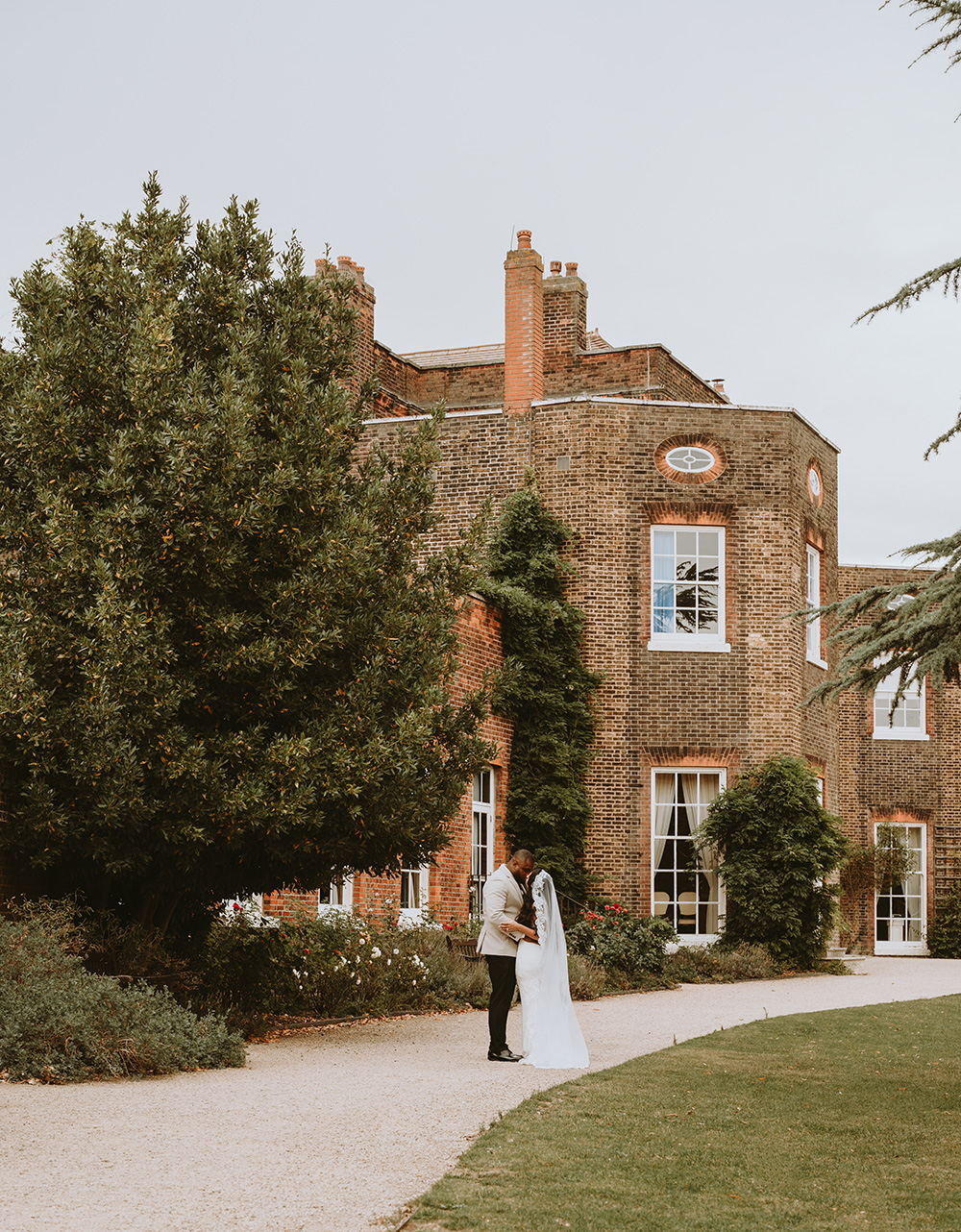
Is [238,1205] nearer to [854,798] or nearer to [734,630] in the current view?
[734,630]

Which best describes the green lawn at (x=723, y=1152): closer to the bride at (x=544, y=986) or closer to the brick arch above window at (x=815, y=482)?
the bride at (x=544, y=986)

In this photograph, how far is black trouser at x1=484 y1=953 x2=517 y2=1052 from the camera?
10586 millimetres

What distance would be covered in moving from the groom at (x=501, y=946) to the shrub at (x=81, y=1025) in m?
1.93

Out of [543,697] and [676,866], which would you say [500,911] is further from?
[676,866]

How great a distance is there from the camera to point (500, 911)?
35.8ft

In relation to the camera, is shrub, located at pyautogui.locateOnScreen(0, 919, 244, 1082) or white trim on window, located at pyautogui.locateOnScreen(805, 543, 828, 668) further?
white trim on window, located at pyautogui.locateOnScreen(805, 543, 828, 668)

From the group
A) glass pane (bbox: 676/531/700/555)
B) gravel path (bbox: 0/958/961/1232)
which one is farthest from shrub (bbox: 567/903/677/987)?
gravel path (bbox: 0/958/961/1232)

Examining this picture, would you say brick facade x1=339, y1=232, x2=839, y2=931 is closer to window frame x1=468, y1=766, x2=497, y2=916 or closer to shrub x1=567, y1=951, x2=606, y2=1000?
window frame x1=468, y1=766, x2=497, y2=916

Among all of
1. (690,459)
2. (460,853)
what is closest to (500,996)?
(460,853)

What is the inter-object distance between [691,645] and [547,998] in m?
11.9

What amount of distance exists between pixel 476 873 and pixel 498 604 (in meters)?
3.82

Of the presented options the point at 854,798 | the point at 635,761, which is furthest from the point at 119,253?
the point at 854,798

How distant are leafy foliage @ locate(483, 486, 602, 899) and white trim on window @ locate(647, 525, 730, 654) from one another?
53.4 inches

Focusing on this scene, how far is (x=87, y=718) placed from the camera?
406 inches
